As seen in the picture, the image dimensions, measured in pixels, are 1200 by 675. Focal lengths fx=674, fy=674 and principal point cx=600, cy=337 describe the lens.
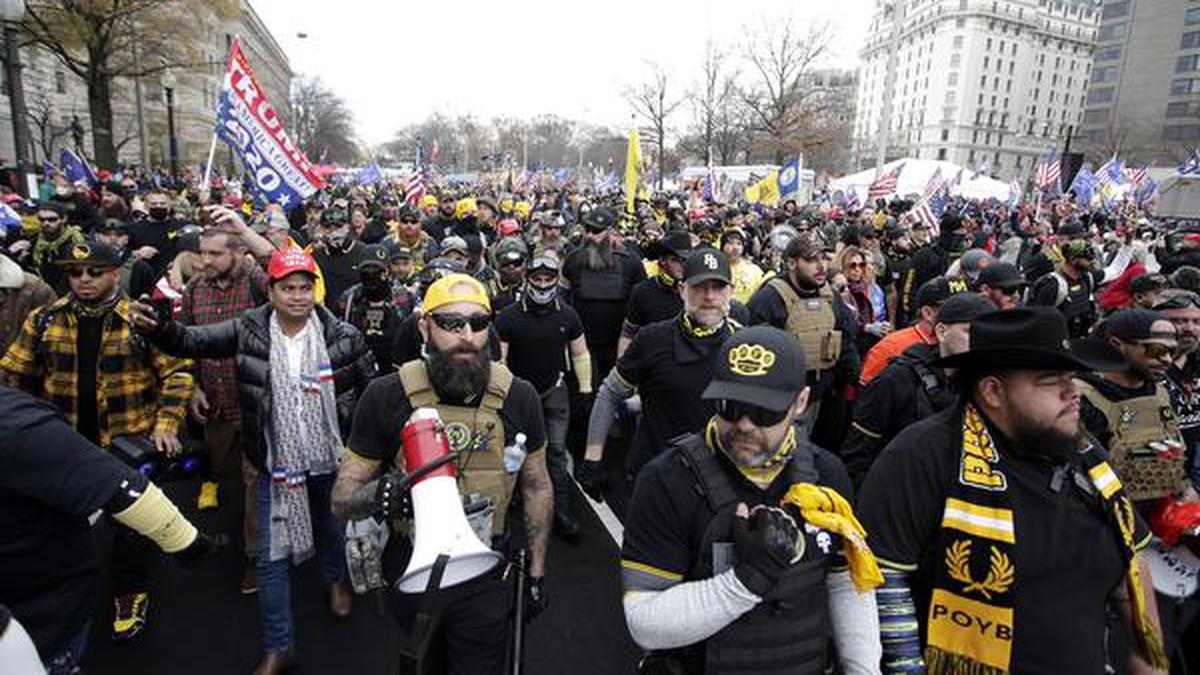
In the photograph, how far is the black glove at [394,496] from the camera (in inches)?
89.2

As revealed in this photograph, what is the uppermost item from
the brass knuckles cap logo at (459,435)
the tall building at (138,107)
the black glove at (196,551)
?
the tall building at (138,107)

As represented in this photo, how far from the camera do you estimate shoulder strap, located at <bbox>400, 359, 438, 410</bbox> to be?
9.30ft

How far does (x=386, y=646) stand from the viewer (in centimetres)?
398

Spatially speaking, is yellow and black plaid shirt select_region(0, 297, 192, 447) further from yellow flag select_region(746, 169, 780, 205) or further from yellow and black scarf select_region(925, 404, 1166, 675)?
yellow flag select_region(746, 169, 780, 205)

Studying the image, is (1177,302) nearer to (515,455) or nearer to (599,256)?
(515,455)

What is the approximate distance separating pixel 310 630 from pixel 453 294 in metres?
2.54

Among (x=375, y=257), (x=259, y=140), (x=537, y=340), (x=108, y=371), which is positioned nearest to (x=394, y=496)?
(x=108, y=371)

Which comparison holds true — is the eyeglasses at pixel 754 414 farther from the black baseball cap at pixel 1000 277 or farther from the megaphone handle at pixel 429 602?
the black baseball cap at pixel 1000 277

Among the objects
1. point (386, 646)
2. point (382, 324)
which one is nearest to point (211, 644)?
point (386, 646)

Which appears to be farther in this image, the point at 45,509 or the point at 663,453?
the point at 663,453

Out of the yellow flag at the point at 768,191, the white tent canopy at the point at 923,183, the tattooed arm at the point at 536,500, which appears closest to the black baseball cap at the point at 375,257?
the tattooed arm at the point at 536,500

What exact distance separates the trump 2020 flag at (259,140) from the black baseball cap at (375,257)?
1.39 metres

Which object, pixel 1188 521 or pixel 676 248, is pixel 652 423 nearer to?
pixel 676 248

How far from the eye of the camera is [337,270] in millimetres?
7344
